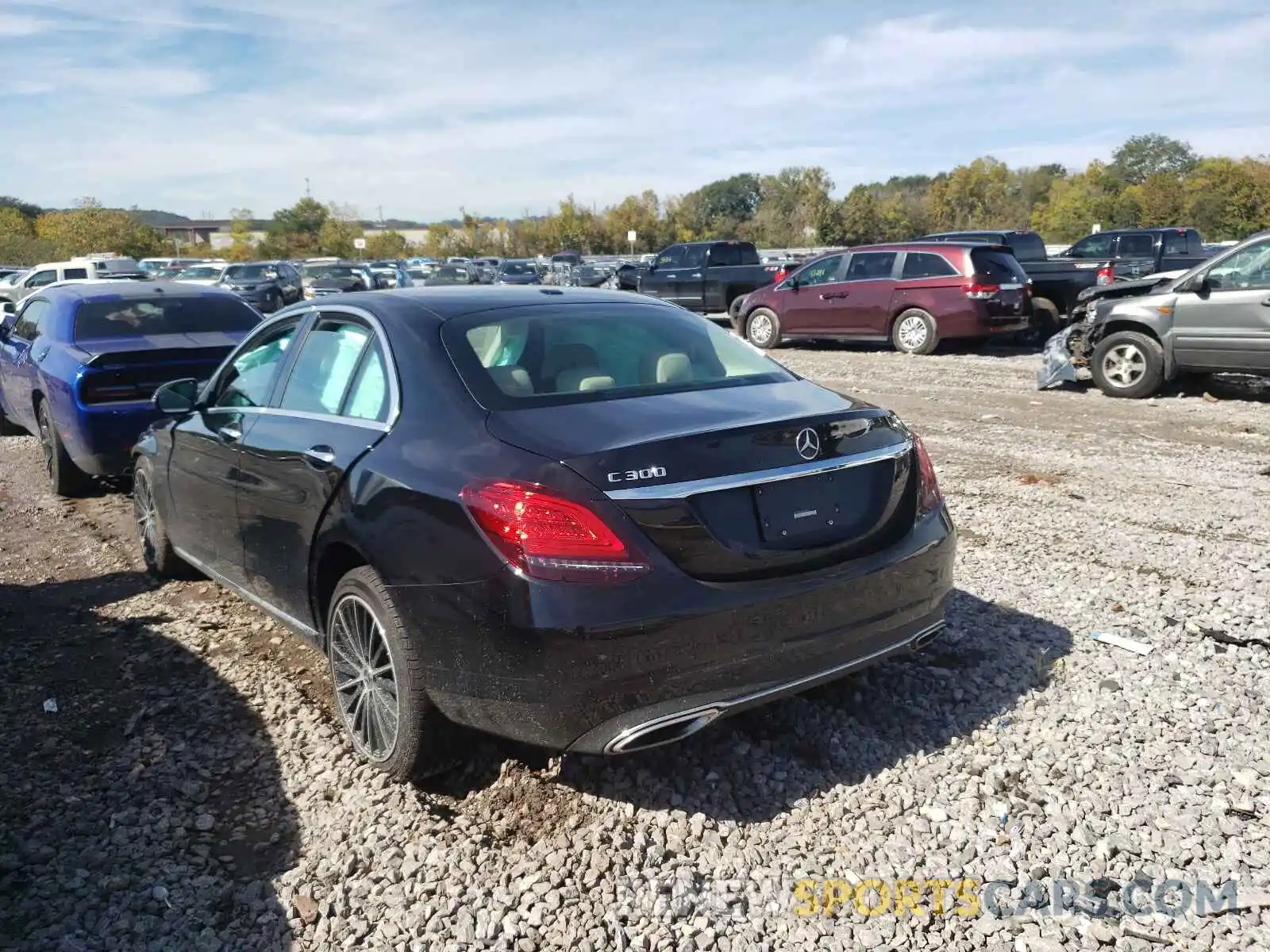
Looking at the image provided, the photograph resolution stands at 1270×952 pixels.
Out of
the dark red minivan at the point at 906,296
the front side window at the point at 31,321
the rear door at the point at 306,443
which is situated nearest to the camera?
the rear door at the point at 306,443

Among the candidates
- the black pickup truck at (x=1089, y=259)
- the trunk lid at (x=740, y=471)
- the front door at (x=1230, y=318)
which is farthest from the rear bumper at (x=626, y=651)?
the black pickup truck at (x=1089, y=259)

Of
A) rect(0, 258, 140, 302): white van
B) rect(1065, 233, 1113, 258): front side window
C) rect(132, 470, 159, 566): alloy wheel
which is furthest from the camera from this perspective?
rect(0, 258, 140, 302): white van

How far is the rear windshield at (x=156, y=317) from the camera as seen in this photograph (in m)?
7.70

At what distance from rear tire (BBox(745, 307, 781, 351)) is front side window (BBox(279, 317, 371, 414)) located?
13.5 m

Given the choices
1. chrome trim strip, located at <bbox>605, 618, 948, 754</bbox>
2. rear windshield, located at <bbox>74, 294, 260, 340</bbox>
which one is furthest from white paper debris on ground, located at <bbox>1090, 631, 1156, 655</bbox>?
rear windshield, located at <bbox>74, 294, 260, 340</bbox>

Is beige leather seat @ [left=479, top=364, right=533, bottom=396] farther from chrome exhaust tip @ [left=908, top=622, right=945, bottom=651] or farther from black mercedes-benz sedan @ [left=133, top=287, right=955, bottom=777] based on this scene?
chrome exhaust tip @ [left=908, top=622, right=945, bottom=651]

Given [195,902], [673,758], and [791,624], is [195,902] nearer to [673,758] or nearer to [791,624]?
[673,758]

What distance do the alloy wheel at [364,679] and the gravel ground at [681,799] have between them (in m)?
0.15

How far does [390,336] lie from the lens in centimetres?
364

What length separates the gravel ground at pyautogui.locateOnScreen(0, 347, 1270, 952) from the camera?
272 centimetres

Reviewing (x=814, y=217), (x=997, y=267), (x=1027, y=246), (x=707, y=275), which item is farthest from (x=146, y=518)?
(x=814, y=217)

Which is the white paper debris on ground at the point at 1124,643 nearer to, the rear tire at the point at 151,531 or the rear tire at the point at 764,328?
the rear tire at the point at 151,531

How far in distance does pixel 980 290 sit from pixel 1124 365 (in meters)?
3.99

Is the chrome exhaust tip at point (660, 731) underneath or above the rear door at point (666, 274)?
underneath
